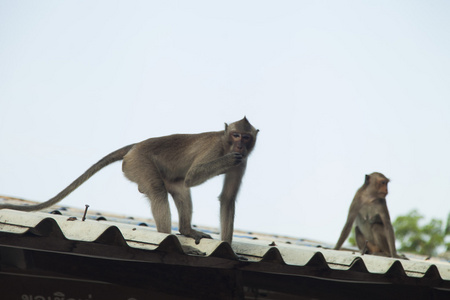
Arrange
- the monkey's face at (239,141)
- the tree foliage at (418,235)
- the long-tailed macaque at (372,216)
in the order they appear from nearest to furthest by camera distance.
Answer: the monkey's face at (239,141)
the long-tailed macaque at (372,216)
the tree foliage at (418,235)

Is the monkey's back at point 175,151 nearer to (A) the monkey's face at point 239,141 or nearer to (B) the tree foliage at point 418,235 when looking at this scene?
(A) the monkey's face at point 239,141

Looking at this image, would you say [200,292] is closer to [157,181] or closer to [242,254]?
[242,254]

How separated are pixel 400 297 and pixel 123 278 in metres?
2.93

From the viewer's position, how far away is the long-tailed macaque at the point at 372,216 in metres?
9.58

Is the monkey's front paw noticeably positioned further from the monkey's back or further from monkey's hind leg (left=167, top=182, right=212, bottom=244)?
the monkey's back

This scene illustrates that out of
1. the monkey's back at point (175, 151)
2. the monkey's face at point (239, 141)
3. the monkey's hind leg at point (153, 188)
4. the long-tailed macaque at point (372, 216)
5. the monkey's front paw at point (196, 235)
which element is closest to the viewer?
the monkey's front paw at point (196, 235)

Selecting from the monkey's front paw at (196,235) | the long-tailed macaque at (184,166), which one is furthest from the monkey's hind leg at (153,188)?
the monkey's front paw at (196,235)

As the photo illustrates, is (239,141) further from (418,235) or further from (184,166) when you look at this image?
(418,235)

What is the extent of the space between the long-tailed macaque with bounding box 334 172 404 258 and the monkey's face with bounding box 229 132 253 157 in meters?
3.81

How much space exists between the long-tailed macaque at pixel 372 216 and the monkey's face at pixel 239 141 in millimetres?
3811

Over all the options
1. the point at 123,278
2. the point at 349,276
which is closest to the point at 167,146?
Answer: the point at 123,278

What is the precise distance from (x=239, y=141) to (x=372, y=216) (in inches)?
175

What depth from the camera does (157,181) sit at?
5.88m

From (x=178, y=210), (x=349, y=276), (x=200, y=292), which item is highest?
(x=178, y=210)
